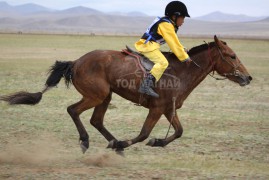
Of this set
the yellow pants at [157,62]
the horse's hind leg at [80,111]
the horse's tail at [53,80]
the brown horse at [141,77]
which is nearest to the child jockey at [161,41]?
the yellow pants at [157,62]

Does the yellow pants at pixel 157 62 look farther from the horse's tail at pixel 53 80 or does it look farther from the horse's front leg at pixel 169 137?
the horse's tail at pixel 53 80

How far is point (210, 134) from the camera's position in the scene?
10922 millimetres

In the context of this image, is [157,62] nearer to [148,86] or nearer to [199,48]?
[148,86]

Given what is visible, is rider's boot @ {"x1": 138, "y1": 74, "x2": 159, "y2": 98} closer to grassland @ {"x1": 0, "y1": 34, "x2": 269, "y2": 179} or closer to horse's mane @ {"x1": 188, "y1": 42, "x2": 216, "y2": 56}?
horse's mane @ {"x1": 188, "y1": 42, "x2": 216, "y2": 56}

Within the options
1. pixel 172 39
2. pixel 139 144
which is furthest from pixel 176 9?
pixel 139 144

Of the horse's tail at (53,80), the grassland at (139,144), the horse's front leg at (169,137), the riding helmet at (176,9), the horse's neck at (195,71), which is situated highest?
the riding helmet at (176,9)

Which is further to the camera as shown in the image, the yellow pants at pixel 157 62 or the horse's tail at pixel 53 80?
the horse's tail at pixel 53 80

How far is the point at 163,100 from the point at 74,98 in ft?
24.8

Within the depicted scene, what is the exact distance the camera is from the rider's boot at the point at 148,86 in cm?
816

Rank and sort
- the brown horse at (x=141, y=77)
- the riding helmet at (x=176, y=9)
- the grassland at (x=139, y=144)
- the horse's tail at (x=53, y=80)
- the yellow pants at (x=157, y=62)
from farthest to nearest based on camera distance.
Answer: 1. the horse's tail at (x=53, y=80)
2. the riding helmet at (x=176, y=9)
3. the brown horse at (x=141, y=77)
4. the yellow pants at (x=157, y=62)
5. the grassland at (x=139, y=144)

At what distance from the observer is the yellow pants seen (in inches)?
321

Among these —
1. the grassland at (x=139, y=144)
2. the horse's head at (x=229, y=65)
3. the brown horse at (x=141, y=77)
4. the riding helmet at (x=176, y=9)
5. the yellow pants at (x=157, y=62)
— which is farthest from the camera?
the horse's head at (x=229, y=65)

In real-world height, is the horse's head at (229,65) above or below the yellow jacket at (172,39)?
below

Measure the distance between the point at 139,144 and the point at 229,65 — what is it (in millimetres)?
2184
